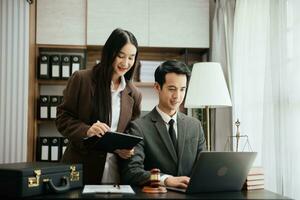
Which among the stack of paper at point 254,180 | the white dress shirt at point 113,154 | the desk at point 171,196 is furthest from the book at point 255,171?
the white dress shirt at point 113,154

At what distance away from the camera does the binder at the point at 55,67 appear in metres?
3.60

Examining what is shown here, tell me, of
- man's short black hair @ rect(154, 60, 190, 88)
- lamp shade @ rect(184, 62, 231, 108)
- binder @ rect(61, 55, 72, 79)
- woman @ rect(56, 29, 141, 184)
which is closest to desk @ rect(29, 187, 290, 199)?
woman @ rect(56, 29, 141, 184)

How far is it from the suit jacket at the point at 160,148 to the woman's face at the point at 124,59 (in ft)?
0.82

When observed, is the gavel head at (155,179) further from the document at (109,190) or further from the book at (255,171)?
the book at (255,171)

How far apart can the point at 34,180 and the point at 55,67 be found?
2335 millimetres

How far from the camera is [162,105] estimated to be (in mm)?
1921

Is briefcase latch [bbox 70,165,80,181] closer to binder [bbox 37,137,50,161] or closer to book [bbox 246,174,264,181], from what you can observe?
book [bbox 246,174,264,181]

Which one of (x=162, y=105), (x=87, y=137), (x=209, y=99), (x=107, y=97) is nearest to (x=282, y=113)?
(x=209, y=99)

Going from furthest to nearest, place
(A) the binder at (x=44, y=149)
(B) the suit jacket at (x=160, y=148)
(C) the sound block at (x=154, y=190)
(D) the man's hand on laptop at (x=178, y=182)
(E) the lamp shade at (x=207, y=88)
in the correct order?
1. (A) the binder at (x=44, y=149)
2. (E) the lamp shade at (x=207, y=88)
3. (B) the suit jacket at (x=160, y=148)
4. (D) the man's hand on laptop at (x=178, y=182)
5. (C) the sound block at (x=154, y=190)

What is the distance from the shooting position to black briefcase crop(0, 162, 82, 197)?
4.41 ft

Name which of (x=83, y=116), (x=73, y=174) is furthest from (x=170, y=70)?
(x=73, y=174)

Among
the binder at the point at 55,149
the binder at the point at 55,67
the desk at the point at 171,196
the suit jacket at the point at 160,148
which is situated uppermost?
the binder at the point at 55,67

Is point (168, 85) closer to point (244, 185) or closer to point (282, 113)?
point (244, 185)

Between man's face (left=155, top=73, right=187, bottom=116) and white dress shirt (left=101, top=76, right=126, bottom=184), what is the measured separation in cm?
24
